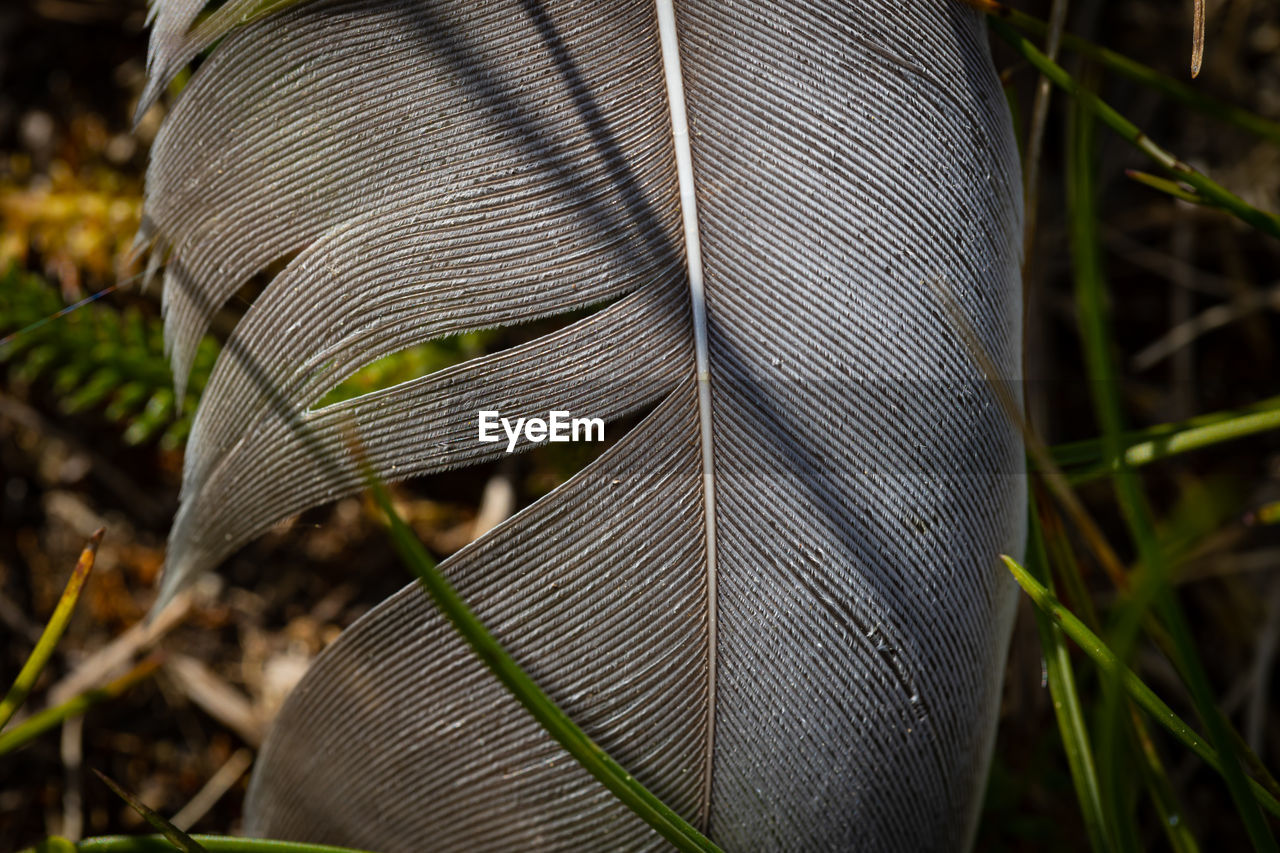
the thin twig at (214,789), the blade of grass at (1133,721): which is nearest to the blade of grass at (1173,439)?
the blade of grass at (1133,721)

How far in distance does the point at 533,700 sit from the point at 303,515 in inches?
45.7

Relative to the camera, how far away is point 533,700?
704 millimetres

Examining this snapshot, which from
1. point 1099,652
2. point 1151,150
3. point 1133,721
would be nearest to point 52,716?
point 1099,652

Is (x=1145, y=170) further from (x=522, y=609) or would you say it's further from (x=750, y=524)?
(x=522, y=609)

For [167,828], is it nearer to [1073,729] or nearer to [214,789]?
[214,789]

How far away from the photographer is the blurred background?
1403 mm

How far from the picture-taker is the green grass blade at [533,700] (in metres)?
0.64

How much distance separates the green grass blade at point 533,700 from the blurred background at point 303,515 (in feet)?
2.15

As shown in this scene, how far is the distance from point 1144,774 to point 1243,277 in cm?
120

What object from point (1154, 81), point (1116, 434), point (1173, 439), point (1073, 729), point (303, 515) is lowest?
point (1073, 729)

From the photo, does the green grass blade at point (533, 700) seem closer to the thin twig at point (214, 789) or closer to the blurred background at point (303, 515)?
the blurred background at point (303, 515)

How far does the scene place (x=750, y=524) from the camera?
31.0 inches

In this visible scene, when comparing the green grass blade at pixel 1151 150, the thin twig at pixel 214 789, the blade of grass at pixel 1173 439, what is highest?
the green grass blade at pixel 1151 150

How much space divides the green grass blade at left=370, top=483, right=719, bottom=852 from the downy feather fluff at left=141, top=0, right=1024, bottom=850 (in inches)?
2.7
